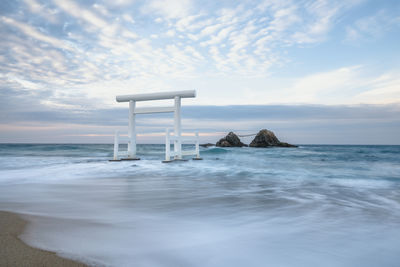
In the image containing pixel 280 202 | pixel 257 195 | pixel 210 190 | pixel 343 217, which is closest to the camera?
pixel 343 217

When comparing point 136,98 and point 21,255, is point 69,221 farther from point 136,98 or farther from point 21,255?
point 136,98

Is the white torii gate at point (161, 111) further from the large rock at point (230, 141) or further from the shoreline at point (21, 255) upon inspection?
the large rock at point (230, 141)

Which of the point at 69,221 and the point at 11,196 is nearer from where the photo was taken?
the point at 69,221

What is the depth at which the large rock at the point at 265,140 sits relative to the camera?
1256 inches

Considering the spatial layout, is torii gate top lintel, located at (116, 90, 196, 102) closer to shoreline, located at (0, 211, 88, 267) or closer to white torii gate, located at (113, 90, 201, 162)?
white torii gate, located at (113, 90, 201, 162)

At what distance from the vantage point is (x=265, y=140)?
105ft

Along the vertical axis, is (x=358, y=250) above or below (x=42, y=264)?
below

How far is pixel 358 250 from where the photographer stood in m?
1.82

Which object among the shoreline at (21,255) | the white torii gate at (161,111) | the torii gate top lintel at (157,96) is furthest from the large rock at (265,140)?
the shoreline at (21,255)

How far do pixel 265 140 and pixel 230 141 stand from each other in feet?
16.3

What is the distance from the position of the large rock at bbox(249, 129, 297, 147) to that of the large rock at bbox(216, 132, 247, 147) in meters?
2.22

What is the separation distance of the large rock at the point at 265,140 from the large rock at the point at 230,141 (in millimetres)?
2221

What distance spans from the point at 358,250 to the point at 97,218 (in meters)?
2.32

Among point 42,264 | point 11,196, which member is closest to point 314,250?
point 42,264
